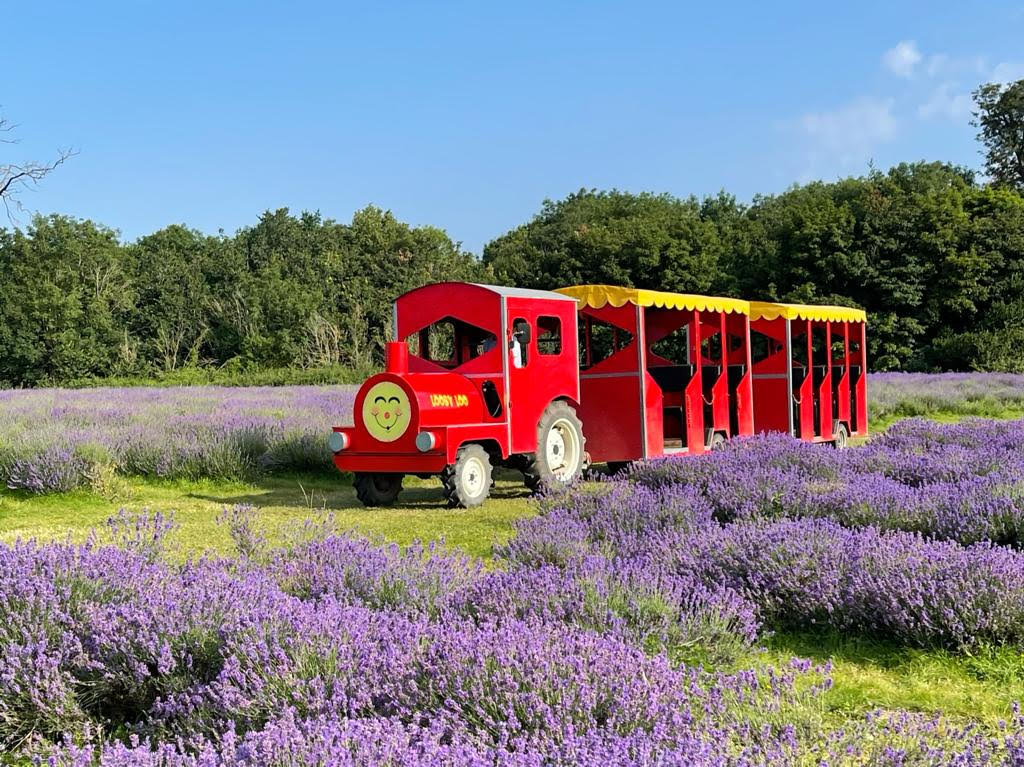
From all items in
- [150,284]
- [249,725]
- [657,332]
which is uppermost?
[150,284]

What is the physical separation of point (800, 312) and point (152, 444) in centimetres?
913

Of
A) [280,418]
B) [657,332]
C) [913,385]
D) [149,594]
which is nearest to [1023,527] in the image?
[149,594]

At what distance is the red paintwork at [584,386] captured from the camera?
342 inches

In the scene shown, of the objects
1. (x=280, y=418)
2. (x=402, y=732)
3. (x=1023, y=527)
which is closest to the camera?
(x=402, y=732)

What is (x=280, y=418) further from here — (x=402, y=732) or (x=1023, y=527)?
(x=402, y=732)

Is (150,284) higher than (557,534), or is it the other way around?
(150,284)

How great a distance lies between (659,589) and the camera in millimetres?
3877

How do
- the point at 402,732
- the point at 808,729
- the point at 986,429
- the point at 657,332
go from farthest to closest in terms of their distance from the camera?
the point at 657,332 → the point at 986,429 → the point at 808,729 → the point at 402,732

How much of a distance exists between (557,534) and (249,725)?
280 cm

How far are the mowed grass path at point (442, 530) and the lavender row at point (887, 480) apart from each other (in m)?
1.47

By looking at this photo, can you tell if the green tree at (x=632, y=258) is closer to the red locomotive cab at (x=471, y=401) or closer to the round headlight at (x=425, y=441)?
the red locomotive cab at (x=471, y=401)

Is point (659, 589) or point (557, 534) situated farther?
point (557, 534)

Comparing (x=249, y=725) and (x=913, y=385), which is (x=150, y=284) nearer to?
(x=913, y=385)

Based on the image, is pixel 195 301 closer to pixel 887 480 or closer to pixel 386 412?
pixel 386 412
